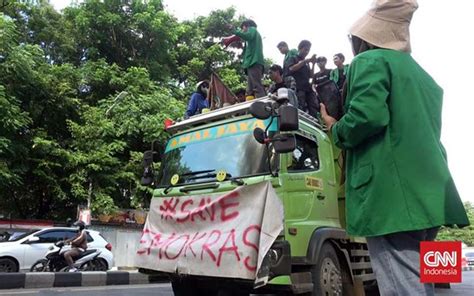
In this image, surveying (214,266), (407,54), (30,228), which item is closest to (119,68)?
(30,228)

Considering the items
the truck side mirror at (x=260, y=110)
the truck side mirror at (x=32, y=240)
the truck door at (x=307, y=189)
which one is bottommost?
the truck side mirror at (x=32, y=240)

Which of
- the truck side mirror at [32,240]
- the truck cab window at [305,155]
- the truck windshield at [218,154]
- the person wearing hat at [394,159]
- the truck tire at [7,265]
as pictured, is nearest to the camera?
the person wearing hat at [394,159]

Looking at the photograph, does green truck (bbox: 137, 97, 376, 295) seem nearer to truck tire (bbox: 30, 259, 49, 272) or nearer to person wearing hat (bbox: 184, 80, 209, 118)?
person wearing hat (bbox: 184, 80, 209, 118)

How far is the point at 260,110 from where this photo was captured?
4.71 metres

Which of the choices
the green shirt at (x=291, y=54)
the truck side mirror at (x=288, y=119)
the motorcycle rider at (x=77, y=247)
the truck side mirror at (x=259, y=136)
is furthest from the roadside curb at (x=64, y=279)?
the truck side mirror at (x=288, y=119)

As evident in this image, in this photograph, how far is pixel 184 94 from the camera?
22.0 m

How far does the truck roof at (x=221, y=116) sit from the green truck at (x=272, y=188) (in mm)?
13

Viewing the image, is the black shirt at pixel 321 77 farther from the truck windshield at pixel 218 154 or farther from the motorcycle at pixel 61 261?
the motorcycle at pixel 61 261

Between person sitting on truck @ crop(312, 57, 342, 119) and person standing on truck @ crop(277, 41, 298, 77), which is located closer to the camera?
person sitting on truck @ crop(312, 57, 342, 119)

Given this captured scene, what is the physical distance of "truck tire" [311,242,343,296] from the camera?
495 cm

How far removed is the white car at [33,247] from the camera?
12539mm

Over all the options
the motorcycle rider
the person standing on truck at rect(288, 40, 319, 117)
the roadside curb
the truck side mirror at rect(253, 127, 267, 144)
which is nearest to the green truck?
the truck side mirror at rect(253, 127, 267, 144)

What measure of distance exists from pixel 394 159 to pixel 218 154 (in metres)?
3.55

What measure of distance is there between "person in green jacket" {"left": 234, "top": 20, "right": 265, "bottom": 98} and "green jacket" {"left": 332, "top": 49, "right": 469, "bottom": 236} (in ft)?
19.9
